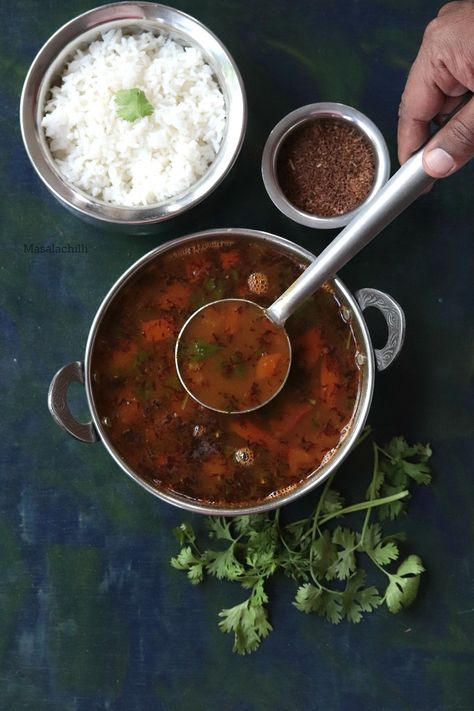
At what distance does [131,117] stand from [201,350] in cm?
59

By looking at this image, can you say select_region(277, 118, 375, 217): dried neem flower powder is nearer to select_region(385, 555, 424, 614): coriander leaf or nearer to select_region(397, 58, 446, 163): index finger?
select_region(397, 58, 446, 163): index finger

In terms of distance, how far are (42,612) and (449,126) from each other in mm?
1562

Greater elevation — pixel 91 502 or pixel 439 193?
pixel 439 193

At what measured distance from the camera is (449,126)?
1.53 meters

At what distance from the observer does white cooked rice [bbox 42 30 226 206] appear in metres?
1.88

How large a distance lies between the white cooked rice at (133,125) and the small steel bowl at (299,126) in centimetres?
14

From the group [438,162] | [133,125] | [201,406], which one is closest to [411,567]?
[201,406]

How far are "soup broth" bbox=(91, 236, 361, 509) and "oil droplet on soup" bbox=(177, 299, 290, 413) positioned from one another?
3 centimetres

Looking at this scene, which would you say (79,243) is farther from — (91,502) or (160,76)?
(91,502)

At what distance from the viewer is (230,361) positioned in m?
1.83

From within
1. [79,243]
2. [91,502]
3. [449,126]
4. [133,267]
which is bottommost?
[91,502]

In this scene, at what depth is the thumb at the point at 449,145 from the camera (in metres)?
1.51

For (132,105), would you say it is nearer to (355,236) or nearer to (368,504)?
(355,236)

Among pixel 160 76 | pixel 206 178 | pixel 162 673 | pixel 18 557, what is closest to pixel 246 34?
pixel 160 76
